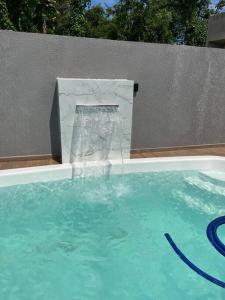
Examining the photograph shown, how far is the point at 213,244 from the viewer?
4.38m

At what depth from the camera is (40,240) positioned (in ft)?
14.5

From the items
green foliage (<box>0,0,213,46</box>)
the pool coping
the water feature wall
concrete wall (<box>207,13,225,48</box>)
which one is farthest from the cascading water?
concrete wall (<box>207,13,225,48</box>)

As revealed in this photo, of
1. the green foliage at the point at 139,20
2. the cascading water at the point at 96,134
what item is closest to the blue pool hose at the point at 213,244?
the cascading water at the point at 96,134

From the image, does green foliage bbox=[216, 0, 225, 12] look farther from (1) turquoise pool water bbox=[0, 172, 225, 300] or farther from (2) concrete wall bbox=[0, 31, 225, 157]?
(1) turquoise pool water bbox=[0, 172, 225, 300]

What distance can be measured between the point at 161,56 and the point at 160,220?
3.76m

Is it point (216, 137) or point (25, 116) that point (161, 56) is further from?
point (25, 116)

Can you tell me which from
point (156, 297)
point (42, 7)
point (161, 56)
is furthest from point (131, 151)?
point (42, 7)

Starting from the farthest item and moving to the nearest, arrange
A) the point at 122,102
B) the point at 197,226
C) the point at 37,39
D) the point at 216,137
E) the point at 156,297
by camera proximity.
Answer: the point at 216,137 → the point at 122,102 → the point at 37,39 → the point at 197,226 → the point at 156,297

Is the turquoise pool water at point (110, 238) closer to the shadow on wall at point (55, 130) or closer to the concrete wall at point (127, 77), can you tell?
the shadow on wall at point (55, 130)

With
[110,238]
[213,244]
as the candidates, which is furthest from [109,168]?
[213,244]

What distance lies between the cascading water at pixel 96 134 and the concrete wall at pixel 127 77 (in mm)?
579

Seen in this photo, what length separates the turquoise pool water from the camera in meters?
3.63

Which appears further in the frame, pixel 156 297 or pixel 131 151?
pixel 131 151

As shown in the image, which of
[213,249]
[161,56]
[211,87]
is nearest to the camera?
[213,249]
